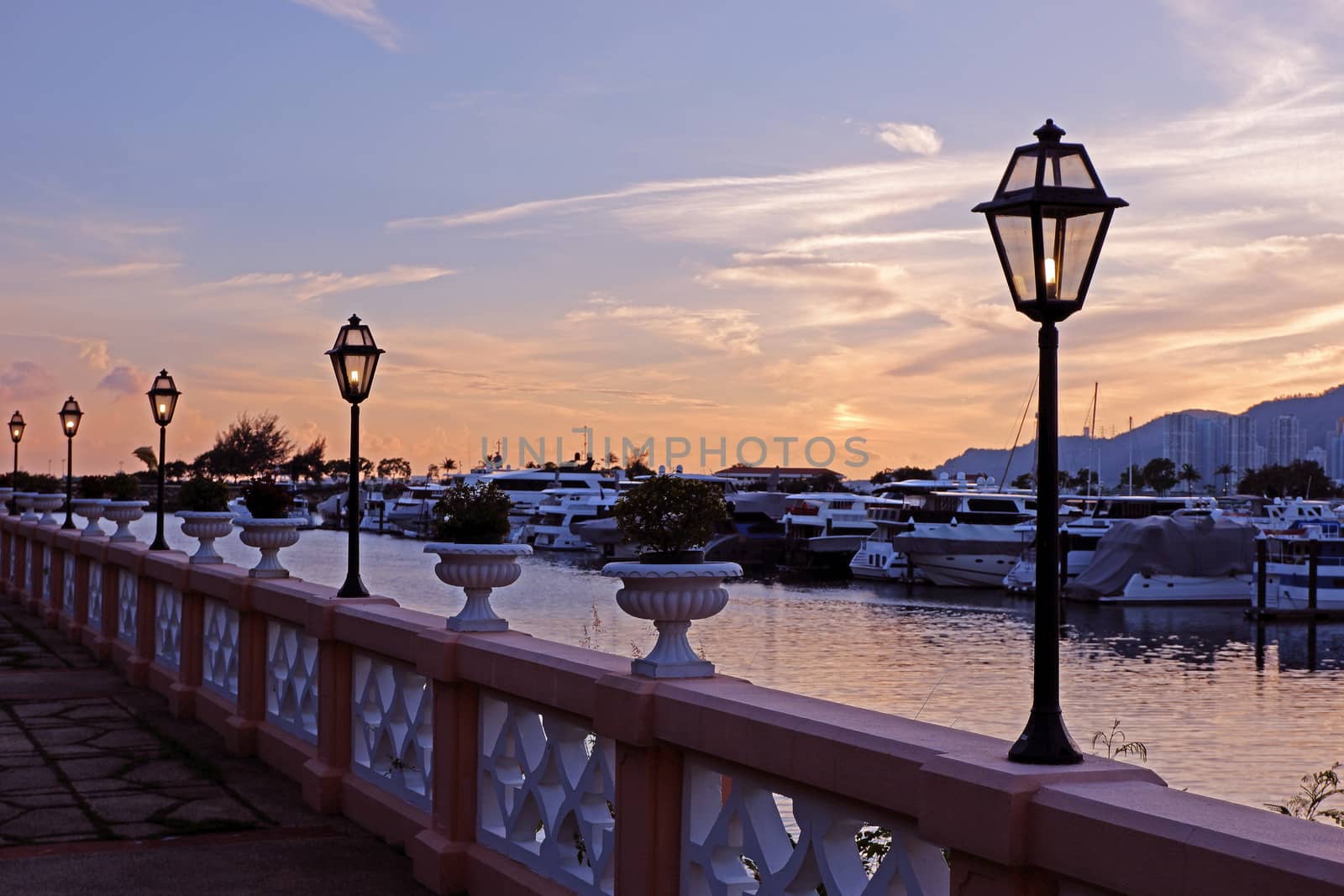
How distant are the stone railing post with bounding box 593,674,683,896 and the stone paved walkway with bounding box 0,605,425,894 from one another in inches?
79.3

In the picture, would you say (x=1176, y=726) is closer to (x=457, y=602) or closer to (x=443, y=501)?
(x=443, y=501)

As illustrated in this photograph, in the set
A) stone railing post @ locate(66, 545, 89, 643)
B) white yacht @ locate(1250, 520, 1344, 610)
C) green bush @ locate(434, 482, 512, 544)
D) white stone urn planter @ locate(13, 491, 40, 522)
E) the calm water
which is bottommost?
the calm water

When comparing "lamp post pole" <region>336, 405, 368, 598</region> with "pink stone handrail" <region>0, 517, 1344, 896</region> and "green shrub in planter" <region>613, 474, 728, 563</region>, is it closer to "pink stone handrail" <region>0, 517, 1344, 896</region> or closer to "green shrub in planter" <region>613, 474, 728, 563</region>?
"pink stone handrail" <region>0, 517, 1344, 896</region>

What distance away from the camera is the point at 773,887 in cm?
425

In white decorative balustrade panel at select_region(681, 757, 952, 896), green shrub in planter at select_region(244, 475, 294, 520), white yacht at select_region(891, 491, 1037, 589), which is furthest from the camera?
white yacht at select_region(891, 491, 1037, 589)

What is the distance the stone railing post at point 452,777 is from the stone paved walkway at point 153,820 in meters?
0.26

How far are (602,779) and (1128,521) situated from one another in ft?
209

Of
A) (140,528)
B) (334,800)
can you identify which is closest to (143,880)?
(334,800)

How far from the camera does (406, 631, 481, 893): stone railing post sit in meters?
6.47

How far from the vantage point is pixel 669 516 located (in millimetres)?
5605

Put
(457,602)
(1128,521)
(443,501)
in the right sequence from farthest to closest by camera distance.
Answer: (1128,521) < (457,602) < (443,501)

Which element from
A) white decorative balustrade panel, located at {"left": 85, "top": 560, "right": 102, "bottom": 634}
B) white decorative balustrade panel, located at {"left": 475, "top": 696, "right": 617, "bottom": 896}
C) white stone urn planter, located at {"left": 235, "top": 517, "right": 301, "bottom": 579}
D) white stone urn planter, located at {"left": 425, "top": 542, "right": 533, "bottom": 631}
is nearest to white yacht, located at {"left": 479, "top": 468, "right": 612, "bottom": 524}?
white decorative balustrade panel, located at {"left": 85, "top": 560, "right": 102, "bottom": 634}

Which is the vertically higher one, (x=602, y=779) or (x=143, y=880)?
(x=602, y=779)

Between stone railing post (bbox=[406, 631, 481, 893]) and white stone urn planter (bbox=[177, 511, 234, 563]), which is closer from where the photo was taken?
stone railing post (bbox=[406, 631, 481, 893])
